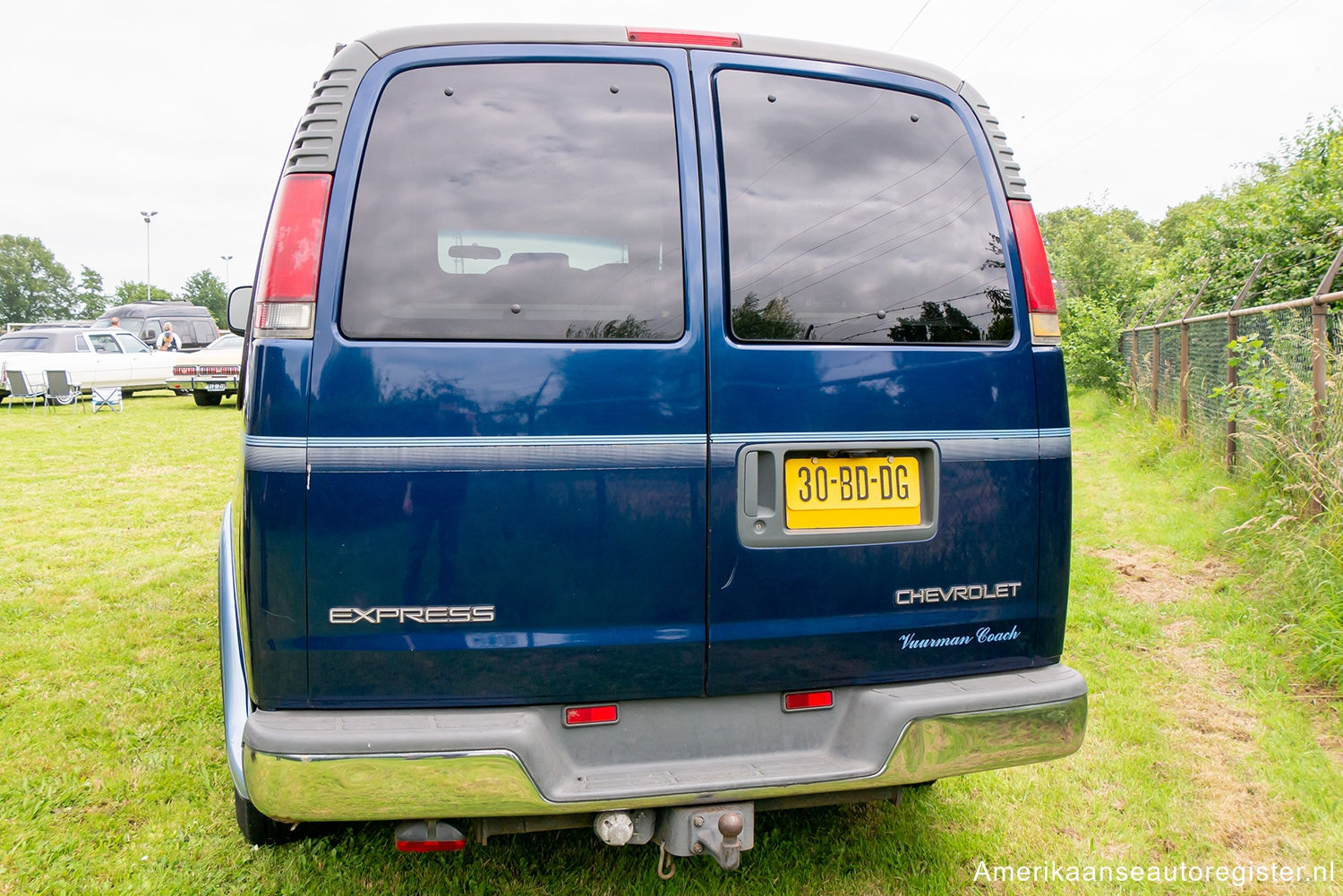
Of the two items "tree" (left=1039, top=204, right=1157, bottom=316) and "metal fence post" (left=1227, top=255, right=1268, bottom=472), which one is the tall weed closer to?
"metal fence post" (left=1227, top=255, right=1268, bottom=472)

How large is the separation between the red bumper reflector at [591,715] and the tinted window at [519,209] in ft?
2.81

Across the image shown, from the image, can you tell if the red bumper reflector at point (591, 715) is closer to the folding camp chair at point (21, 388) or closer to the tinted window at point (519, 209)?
the tinted window at point (519, 209)

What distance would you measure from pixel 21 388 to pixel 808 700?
1818cm

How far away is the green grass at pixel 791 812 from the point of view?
2.65m

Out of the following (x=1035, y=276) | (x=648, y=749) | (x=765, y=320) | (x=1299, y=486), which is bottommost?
(x=648, y=749)

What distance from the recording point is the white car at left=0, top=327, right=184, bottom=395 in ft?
53.6

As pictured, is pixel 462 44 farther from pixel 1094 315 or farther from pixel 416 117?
pixel 1094 315

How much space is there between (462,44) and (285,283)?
2.32 ft

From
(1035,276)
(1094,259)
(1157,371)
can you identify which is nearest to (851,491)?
(1035,276)

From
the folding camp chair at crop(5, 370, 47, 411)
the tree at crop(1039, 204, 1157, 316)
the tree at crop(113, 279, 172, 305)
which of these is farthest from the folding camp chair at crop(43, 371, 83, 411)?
the tree at crop(113, 279, 172, 305)

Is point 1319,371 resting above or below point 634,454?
above

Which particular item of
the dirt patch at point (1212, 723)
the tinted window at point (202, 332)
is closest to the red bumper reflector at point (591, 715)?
the dirt patch at point (1212, 723)

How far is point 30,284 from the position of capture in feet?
315

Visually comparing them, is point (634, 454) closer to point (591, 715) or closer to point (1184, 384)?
point (591, 715)
